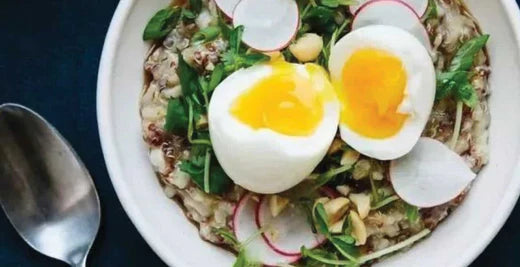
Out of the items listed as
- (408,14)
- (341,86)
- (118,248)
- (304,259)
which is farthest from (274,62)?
(118,248)

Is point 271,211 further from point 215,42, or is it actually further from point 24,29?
point 24,29

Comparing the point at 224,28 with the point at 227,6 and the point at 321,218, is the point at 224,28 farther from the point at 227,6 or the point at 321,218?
the point at 321,218

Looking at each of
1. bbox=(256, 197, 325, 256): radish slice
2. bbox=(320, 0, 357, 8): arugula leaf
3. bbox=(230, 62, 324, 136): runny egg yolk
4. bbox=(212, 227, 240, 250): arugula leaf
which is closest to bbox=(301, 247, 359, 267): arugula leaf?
bbox=(256, 197, 325, 256): radish slice

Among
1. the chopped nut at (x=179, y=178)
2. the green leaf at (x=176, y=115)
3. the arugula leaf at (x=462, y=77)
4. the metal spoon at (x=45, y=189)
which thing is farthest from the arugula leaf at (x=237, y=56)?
the metal spoon at (x=45, y=189)

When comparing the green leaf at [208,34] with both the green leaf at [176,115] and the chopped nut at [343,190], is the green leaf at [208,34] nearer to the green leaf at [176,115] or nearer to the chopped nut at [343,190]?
the green leaf at [176,115]

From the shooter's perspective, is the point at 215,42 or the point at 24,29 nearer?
the point at 215,42

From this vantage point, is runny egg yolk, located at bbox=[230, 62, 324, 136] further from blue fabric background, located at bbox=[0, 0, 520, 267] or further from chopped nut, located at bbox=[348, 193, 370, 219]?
blue fabric background, located at bbox=[0, 0, 520, 267]

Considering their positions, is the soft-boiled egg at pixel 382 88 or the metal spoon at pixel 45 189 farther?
the metal spoon at pixel 45 189

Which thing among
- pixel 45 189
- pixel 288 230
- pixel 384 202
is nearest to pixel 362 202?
pixel 384 202
